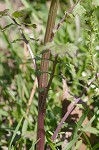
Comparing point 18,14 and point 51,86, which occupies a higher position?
point 18,14

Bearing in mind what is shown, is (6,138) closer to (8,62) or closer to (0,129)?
(0,129)

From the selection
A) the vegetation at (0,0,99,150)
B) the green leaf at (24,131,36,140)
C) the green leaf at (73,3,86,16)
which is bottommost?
the green leaf at (24,131,36,140)

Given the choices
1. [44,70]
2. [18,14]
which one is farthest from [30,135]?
[18,14]

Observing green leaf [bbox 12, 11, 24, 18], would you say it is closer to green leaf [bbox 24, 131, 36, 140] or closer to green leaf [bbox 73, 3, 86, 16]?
green leaf [bbox 73, 3, 86, 16]

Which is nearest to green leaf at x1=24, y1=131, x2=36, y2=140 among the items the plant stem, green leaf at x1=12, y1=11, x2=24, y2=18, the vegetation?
the vegetation

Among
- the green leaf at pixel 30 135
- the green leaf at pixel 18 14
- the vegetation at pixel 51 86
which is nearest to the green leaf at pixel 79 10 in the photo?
the vegetation at pixel 51 86

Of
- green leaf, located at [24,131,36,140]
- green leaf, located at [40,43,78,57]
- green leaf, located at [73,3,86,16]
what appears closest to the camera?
green leaf, located at [40,43,78,57]

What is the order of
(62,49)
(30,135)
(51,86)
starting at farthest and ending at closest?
(51,86) < (30,135) < (62,49)

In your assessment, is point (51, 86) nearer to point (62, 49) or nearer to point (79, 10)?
point (79, 10)

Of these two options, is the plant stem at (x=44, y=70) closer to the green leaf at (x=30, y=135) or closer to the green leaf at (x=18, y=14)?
the green leaf at (x=18, y=14)
